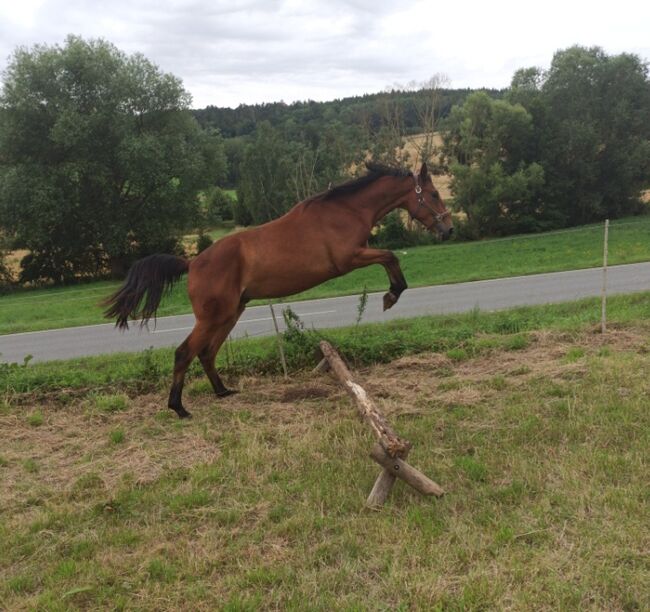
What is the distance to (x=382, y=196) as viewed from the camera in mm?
6266

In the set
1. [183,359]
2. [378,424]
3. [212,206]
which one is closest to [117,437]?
[183,359]

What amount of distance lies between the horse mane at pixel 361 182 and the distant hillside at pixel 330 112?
3229 cm

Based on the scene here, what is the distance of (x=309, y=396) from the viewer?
6766mm

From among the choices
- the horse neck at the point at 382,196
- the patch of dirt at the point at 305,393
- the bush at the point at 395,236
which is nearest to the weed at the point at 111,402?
the patch of dirt at the point at 305,393

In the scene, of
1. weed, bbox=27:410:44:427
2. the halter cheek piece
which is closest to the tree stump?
the halter cheek piece

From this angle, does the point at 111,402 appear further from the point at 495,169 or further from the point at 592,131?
the point at 592,131

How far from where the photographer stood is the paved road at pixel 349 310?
42.7 feet

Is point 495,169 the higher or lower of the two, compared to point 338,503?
higher

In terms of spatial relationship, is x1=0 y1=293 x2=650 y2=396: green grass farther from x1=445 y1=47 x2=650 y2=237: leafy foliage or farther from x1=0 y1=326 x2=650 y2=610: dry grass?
x1=445 y1=47 x2=650 y2=237: leafy foliage

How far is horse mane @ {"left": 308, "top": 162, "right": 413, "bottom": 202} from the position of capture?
6223mm

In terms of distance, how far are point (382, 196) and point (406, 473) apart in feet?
10.9

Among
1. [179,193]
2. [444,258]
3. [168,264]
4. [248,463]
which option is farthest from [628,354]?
[179,193]

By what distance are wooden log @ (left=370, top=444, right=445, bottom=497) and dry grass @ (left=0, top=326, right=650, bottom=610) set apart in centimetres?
10

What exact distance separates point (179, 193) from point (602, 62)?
31.6m
